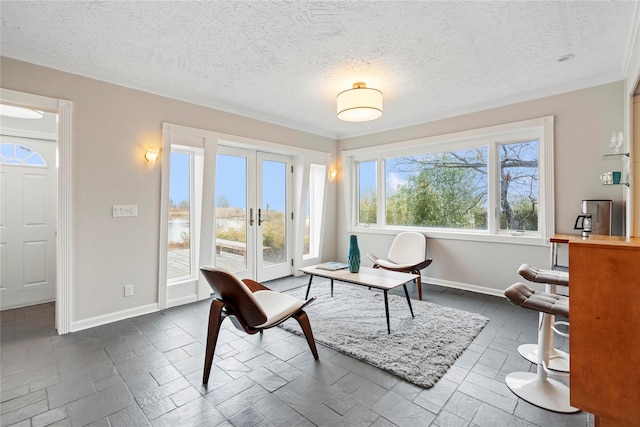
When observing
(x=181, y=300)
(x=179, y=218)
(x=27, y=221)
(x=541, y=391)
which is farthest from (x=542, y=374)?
(x=27, y=221)

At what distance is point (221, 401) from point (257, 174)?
3268 millimetres

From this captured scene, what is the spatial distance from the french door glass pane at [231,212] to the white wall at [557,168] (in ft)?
8.99

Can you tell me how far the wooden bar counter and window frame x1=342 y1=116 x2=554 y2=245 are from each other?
2.53 metres

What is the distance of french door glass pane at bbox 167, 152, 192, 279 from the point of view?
370 centimetres

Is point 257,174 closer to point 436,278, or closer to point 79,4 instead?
point 79,4

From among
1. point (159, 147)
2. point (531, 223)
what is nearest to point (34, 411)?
point (159, 147)

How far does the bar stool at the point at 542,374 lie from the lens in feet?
5.71

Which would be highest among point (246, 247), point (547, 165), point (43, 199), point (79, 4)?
point (79, 4)

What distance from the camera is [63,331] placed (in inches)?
110

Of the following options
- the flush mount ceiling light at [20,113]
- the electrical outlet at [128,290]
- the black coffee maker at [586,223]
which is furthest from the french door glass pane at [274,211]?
the black coffee maker at [586,223]

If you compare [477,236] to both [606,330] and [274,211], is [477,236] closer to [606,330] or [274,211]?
[606,330]

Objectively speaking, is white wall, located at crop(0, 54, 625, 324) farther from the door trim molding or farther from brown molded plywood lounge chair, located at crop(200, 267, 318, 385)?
brown molded plywood lounge chair, located at crop(200, 267, 318, 385)

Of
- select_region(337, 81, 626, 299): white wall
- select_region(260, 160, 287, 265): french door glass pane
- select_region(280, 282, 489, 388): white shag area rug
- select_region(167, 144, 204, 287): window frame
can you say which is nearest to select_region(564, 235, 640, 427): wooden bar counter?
select_region(280, 282, 489, 388): white shag area rug

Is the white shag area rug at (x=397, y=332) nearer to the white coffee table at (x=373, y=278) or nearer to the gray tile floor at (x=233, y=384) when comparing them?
the gray tile floor at (x=233, y=384)
